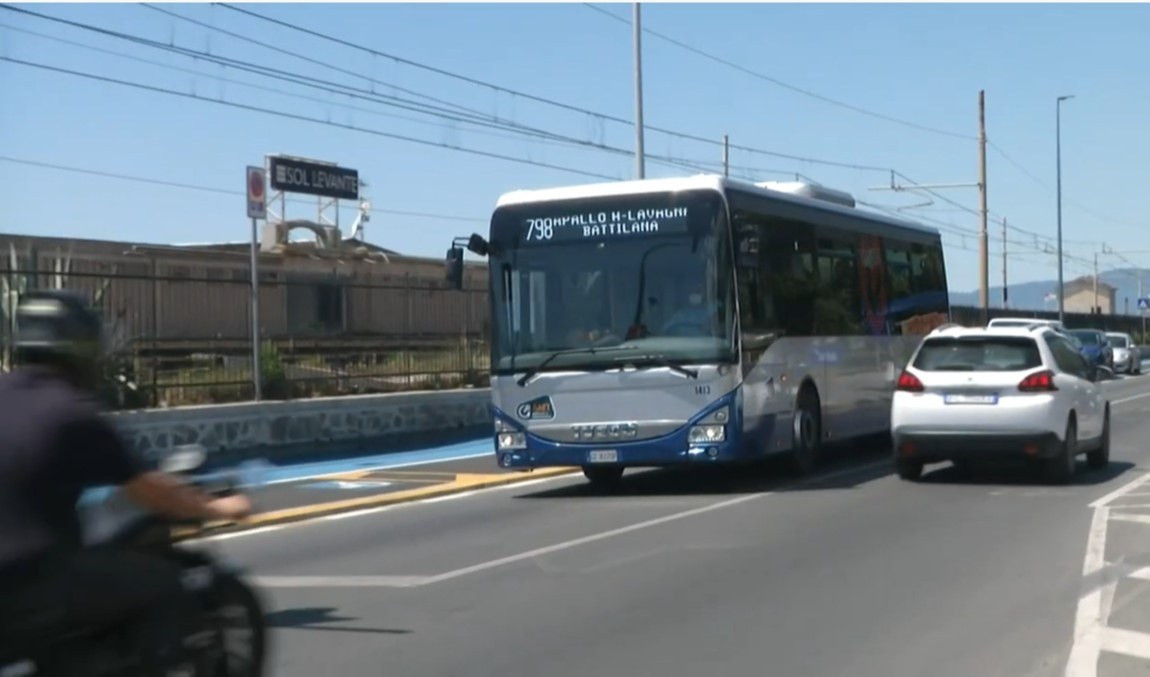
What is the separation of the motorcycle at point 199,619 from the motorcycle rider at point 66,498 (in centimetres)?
8

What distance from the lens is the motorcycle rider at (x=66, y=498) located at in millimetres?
5039

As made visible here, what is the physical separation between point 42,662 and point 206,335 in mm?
17044

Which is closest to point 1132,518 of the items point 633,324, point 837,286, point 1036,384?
point 1036,384

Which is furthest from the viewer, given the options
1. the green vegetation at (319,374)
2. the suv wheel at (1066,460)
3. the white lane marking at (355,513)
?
the green vegetation at (319,374)

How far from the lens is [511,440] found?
637 inches

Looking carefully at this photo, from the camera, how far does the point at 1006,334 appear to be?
54.6 feet

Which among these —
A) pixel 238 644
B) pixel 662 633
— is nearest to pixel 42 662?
pixel 238 644

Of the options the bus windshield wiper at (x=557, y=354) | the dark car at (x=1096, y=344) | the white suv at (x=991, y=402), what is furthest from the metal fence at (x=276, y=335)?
the dark car at (x=1096, y=344)

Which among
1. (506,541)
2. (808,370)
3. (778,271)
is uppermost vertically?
(778,271)

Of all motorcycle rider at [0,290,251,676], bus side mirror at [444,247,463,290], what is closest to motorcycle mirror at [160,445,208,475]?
motorcycle rider at [0,290,251,676]

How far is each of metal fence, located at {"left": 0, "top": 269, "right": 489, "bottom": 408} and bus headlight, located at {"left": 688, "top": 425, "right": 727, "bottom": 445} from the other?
Result: 6721mm

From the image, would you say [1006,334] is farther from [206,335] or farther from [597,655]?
[206,335]

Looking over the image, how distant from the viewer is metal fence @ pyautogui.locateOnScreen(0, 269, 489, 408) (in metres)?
20.5

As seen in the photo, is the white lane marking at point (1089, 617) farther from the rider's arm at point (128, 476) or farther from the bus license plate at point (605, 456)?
the bus license plate at point (605, 456)
